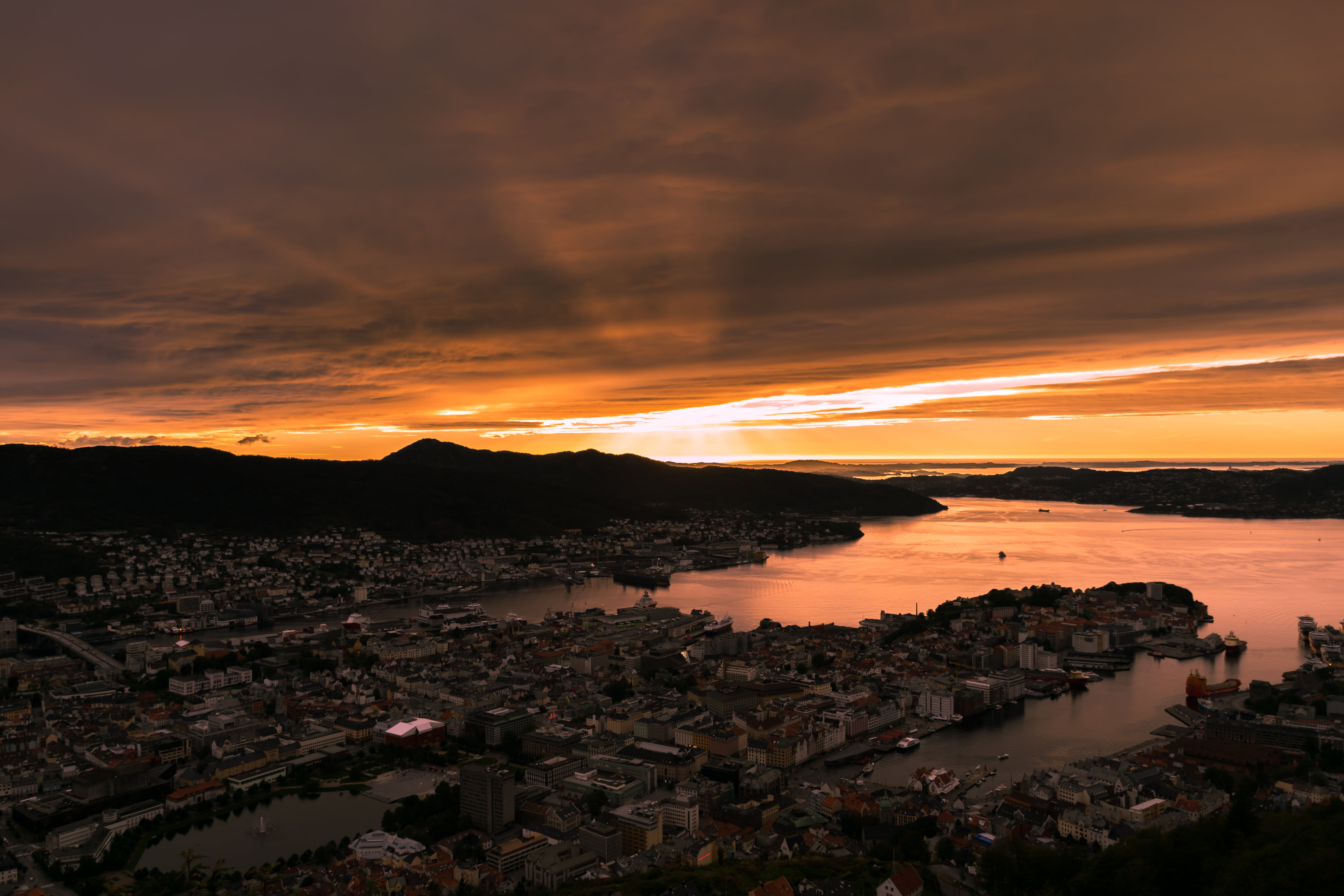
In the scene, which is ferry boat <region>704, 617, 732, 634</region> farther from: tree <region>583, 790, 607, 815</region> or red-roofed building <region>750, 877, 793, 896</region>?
red-roofed building <region>750, 877, 793, 896</region>

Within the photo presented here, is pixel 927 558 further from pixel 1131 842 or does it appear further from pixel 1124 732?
pixel 1131 842

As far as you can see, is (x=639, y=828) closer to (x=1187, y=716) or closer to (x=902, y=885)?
(x=902, y=885)

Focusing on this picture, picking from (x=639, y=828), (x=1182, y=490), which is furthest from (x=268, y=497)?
(x=1182, y=490)

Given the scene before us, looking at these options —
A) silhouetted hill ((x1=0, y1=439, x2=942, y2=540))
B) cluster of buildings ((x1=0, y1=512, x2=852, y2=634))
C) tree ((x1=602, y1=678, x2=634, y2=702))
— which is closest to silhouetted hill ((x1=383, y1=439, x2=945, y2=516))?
silhouetted hill ((x1=0, y1=439, x2=942, y2=540))

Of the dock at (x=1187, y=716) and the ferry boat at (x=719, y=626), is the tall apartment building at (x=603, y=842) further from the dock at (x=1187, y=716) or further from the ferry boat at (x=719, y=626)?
the ferry boat at (x=719, y=626)

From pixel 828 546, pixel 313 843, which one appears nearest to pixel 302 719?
pixel 313 843
